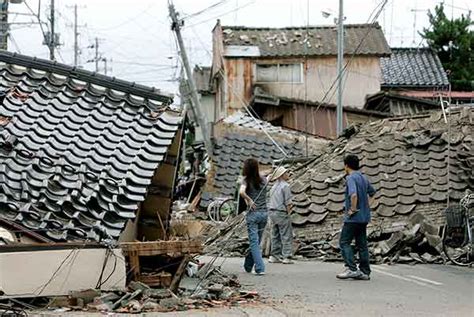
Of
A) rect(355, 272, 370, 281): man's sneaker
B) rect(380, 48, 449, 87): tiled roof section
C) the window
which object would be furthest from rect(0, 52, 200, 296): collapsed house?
rect(380, 48, 449, 87): tiled roof section

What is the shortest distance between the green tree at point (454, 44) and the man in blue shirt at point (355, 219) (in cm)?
2586

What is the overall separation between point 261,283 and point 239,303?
2245 millimetres

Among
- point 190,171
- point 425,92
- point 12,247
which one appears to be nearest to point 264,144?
point 190,171

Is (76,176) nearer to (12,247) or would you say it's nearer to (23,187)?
(23,187)

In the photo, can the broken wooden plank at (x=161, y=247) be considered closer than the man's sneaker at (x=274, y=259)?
Yes

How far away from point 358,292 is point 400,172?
6.85 m

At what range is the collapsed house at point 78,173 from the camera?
8438 mm

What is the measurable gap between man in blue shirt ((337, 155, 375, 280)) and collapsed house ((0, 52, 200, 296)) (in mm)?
2667

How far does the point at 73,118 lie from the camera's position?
446 inches

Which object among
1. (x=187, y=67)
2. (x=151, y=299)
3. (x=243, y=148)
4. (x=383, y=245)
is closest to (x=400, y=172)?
(x=383, y=245)

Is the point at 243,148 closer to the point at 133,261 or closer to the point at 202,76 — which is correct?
the point at 133,261

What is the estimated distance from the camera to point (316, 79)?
121ft

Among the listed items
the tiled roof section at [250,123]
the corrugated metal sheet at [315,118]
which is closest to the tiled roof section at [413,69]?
the corrugated metal sheet at [315,118]

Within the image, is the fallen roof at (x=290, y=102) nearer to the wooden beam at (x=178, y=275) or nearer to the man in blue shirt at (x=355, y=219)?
the man in blue shirt at (x=355, y=219)
